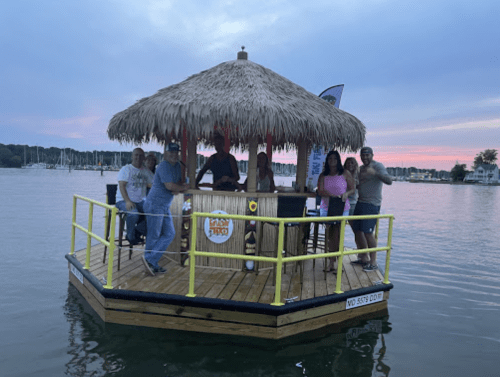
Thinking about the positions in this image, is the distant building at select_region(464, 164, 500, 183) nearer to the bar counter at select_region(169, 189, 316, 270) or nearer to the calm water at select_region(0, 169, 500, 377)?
the calm water at select_region(0, 169, 500, 377)

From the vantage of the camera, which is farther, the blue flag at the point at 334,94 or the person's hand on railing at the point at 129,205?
the blue flag at the point at 334,94

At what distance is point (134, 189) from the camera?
6473mm

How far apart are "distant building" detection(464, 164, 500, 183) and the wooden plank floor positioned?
5870 inches

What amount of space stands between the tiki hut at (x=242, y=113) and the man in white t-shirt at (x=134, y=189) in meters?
0.54

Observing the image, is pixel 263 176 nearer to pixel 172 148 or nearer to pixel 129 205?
pixel 172 148

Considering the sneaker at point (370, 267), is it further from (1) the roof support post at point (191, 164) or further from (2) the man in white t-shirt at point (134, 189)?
(2) the man in white t-shirt at point (134, 189)

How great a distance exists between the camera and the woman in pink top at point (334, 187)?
6590 millimetres

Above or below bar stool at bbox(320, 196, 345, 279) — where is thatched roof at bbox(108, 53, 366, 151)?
above

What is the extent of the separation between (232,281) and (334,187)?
93.9 inches

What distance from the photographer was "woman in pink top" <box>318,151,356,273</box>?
6590mm

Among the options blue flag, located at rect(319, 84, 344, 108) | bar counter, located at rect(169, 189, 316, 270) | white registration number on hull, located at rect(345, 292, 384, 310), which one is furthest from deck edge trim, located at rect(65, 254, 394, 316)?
blue flag, located at rect(319, 84, 344, 108)

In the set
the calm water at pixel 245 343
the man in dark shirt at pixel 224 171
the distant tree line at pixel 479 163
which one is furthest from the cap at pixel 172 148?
the distant tree line at pixel 479 163

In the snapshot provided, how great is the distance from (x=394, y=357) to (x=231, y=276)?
2.65 metres

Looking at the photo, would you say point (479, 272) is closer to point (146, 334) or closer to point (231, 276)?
point (231, 276)
